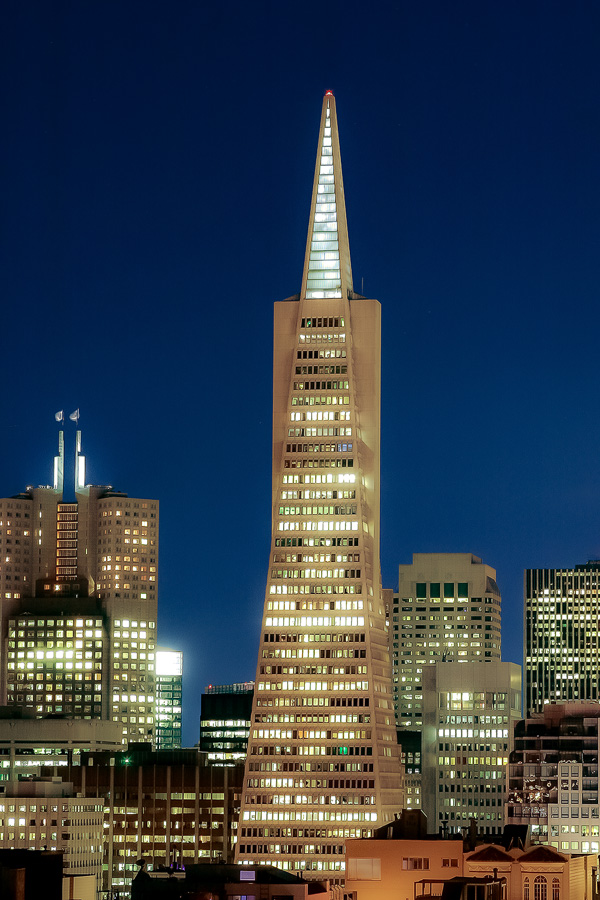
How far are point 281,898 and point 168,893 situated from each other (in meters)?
10.6

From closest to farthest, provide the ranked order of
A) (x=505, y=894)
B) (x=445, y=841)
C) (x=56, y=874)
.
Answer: (x=56, y=874), (x=505, y=894), (x=445, y=841)

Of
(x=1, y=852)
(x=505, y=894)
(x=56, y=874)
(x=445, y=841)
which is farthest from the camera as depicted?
(x=445, y=841)

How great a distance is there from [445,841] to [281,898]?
49.4ft

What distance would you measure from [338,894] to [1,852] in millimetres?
39080

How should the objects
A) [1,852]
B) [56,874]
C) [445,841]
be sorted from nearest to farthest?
[56,874], [1,852], [445,841]

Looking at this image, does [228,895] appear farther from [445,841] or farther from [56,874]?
[56,874]

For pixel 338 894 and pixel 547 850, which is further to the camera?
pixel 338 894

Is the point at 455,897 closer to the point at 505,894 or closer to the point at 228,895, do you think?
the point at 505,894

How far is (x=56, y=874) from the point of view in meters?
142

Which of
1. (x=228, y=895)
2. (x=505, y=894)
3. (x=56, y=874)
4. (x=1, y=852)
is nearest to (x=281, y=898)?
(x=228, y=895)

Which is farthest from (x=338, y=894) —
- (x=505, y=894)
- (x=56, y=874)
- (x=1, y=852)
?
(x=56, y=874)

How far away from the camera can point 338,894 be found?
18988cm

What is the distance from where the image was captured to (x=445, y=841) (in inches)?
7347

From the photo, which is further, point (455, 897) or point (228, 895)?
point (228, 895)
